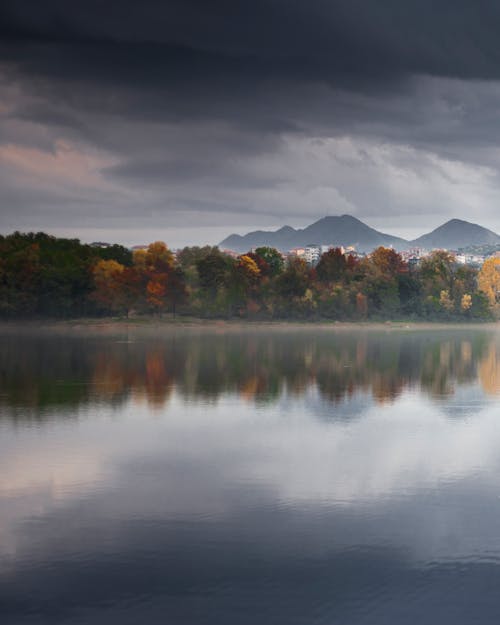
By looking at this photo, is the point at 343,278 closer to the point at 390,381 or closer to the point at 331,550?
the point at 390,381

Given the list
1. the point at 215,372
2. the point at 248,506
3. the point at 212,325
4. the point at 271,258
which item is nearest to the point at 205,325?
the point at 212,325

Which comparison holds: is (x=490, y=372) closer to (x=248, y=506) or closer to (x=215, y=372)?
(x=215, y=372)

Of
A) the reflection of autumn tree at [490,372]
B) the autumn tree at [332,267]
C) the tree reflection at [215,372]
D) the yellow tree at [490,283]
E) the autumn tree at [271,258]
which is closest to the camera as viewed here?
the tree reflection at [215,372]

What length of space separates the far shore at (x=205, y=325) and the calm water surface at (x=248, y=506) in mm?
69435

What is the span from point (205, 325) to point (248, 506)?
100933 mm

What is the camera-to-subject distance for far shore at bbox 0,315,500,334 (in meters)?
108

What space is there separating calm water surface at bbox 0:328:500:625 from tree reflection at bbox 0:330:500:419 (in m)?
0.46

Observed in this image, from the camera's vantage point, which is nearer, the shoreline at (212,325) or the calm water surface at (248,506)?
the calm water surface at (248,506)

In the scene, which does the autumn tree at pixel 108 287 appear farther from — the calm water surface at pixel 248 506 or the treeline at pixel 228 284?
the calm water surface at pixel 248 506

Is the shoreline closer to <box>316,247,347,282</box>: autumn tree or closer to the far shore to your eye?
the far shore

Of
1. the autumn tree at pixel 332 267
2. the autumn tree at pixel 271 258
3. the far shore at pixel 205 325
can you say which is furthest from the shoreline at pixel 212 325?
the autumn tree at pixel 271 258

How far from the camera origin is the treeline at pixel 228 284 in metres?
108

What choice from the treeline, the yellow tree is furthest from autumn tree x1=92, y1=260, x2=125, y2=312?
the yellow tree

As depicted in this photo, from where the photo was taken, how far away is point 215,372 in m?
49.3
